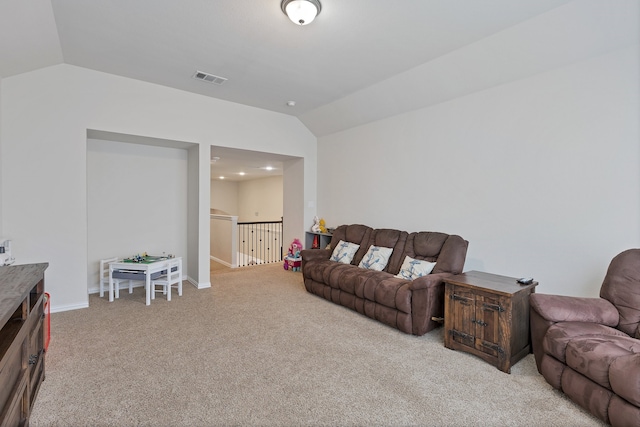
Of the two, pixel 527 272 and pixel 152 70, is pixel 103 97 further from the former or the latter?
pixel 527 272

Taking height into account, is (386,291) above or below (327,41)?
below

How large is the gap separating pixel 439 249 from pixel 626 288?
159cm

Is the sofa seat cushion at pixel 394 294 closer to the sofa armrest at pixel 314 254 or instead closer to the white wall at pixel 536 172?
the white wall at pixel 536 172

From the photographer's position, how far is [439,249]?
3611 millimetres

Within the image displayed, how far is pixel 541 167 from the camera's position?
10.0ft

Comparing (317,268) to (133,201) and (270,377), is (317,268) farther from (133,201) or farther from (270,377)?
(133,201)

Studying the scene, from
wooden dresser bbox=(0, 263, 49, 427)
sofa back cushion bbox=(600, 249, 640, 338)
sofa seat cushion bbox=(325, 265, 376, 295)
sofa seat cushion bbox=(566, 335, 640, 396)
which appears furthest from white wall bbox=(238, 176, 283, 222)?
sofa seat cushion bbox=(566, 335, 640, 396)

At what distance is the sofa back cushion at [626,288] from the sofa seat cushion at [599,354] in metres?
0.23

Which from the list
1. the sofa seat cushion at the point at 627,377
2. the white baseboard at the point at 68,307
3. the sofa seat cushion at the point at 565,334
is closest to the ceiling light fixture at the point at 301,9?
the sofa seat cushion at the point at 565,334

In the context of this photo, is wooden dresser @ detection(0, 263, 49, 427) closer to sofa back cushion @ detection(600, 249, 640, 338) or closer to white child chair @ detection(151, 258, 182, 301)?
white child chair @ detection(151, 258, 182, 301)

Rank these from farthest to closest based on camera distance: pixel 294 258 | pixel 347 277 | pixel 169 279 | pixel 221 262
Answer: pixel 221 262
pixel 294 258
pixel 169 279
pixel 347 277

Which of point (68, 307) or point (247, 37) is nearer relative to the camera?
point (247, 37)

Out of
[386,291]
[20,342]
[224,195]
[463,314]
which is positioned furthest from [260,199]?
[20,342]

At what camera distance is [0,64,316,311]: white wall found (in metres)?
3.38
